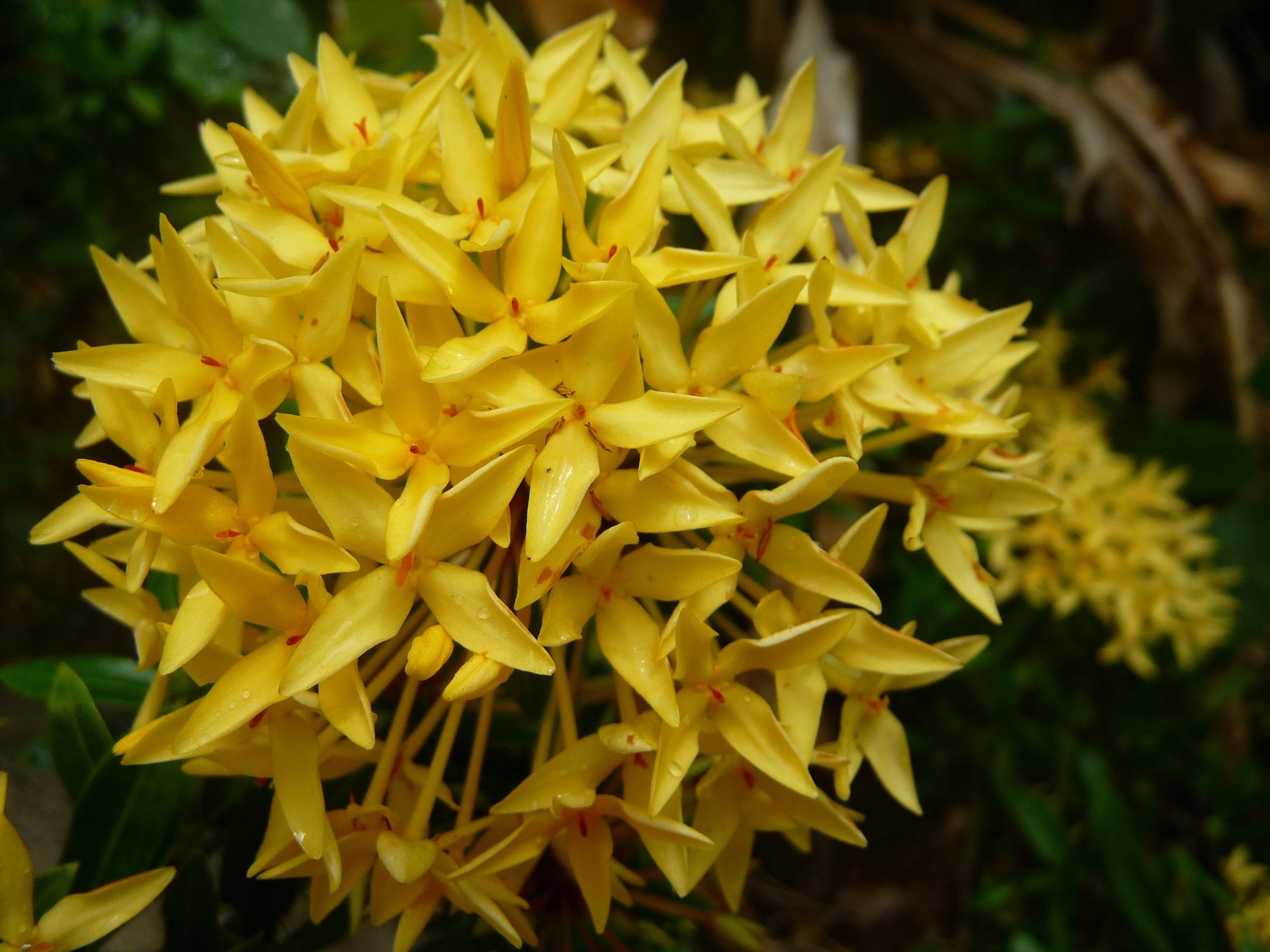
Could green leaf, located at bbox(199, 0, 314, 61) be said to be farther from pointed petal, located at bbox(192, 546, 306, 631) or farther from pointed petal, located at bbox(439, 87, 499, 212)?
pointed petal, located at bbox(192, 546, 306, 631)

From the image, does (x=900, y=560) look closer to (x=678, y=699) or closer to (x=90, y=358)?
(x=678, y=699)

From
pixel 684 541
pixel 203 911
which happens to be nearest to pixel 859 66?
pixel 684 541

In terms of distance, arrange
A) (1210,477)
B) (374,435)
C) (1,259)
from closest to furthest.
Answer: (374,435) → (1,259) → (1210,477)

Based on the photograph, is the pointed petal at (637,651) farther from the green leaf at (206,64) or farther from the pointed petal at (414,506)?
the green leaf at (206,64)

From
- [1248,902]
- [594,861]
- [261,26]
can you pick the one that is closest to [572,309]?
[594,861]

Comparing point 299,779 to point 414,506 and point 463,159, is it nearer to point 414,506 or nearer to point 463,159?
point 414,506

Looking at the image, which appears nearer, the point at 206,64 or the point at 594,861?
the point at 594,861

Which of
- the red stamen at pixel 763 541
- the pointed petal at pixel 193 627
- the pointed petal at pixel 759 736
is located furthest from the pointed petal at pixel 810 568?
the pointed petal at pixel 193 627
